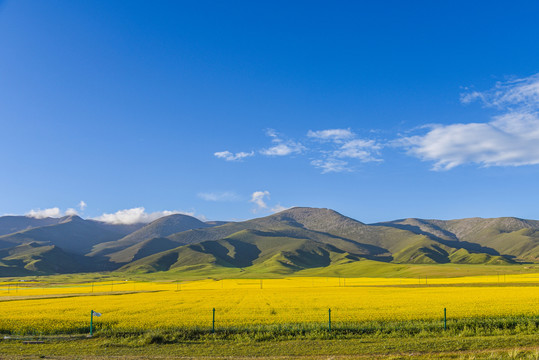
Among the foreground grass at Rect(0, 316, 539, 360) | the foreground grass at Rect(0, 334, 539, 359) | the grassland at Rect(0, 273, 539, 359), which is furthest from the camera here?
the grassland at Rect(0, 273, 539, 359)

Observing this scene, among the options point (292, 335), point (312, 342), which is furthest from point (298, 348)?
point (292, 335)

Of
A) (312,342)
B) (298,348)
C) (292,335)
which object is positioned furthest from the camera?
(292,335)

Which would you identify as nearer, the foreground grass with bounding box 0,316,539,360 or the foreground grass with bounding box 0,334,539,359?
the foreground grass with bounding box 0,334,539,359

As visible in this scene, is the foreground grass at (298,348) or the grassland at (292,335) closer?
the foreground grass at (298,348)

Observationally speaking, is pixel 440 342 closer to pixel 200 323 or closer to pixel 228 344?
pixel 228 344

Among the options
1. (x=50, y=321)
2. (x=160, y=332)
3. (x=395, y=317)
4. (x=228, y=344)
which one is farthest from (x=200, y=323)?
(x=395, y=317)

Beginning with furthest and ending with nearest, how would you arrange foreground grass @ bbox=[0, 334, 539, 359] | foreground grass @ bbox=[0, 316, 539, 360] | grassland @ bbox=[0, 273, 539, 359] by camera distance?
1. grassland @ bbox=[0, 273, 539, 359]
2. foreground grass @ bbox=[0, 316, 539, 360]
3. foreground grass @ bbox=[0, 334, 539, 359]

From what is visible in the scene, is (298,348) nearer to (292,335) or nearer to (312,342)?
(312,342)

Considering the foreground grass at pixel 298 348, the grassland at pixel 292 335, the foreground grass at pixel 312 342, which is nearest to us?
the foreground grass at pixel 298 348

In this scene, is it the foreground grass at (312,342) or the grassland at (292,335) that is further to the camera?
the grassland at (292,335)

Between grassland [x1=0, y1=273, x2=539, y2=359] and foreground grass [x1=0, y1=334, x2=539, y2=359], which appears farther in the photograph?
grassland [x1=0, y1=273, x2=539, y2=359]

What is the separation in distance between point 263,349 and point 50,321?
22484 mm

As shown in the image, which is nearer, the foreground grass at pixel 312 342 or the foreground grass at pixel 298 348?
the foreground grass at pixel 298 348

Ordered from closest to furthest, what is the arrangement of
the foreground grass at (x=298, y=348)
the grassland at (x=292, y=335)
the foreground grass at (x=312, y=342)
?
the foreground grass at (x=298, y=348) → the foreground grass at (x=312, y=342) → the grassland at (x=292, y=335)
